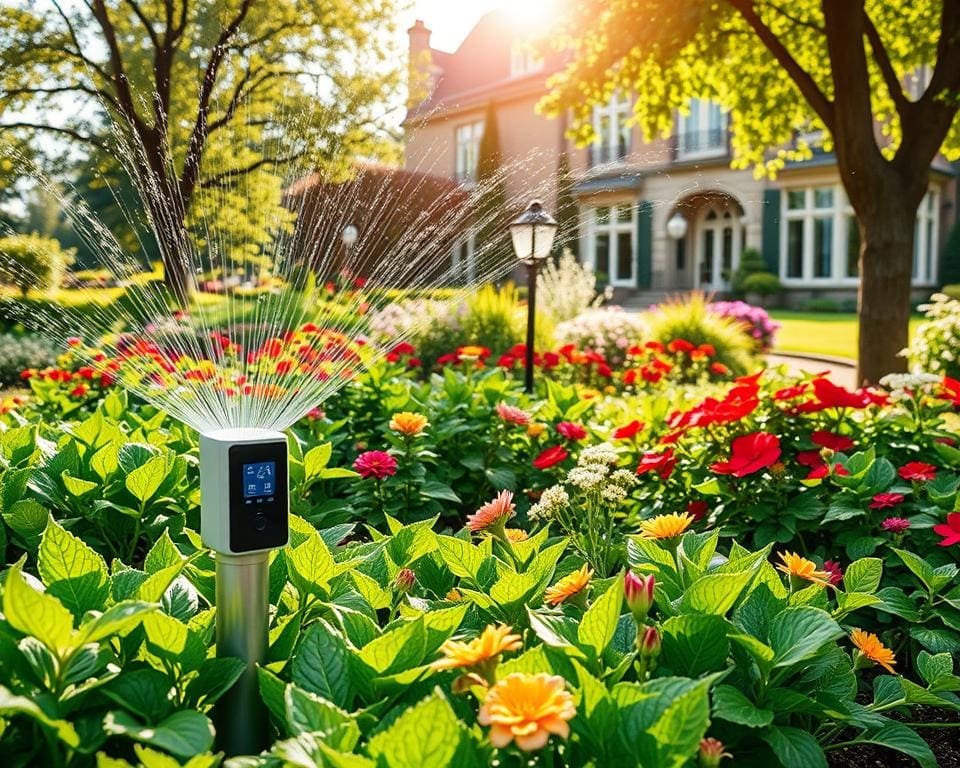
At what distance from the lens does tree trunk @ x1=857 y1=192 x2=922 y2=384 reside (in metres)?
6.82

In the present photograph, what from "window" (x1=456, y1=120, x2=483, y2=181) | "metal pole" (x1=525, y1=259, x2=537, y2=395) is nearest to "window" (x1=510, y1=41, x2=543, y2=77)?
"window" (x1=456, y1=120, x2=483, y2=181)

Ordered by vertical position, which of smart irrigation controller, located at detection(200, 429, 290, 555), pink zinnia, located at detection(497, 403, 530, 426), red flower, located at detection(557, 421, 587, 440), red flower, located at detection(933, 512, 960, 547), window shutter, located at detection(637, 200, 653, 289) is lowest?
red flower, located at detection(933, 512, 960, 547)

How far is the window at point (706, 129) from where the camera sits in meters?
25.3

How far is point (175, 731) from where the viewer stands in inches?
49.3

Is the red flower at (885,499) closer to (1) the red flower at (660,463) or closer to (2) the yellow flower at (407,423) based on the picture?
(1) the red flower at (660,463)

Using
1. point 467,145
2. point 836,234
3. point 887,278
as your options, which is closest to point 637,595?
point 887,278

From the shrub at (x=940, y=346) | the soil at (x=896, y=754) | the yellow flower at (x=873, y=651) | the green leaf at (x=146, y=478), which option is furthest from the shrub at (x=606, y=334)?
the yellow flower at (x=873, y=651)

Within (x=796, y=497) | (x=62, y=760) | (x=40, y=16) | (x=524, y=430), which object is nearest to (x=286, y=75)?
(x=40, y=16)

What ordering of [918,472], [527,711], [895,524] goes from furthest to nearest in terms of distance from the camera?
[918,472] < [895,524] < [527,711]

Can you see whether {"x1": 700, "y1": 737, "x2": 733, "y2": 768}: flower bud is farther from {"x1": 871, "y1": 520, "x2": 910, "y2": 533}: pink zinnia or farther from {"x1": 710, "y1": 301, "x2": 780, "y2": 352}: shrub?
{"x1": 710, "y1": 301, "x2": 780, "y2": 352}: shrub

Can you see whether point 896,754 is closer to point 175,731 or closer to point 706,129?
point 175,731

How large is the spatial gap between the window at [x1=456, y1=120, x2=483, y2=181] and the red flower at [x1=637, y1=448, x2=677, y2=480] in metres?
26.0

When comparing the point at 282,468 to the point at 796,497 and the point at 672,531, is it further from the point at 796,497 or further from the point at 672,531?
the point at 796,497

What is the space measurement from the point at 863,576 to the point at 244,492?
4.43 ft
